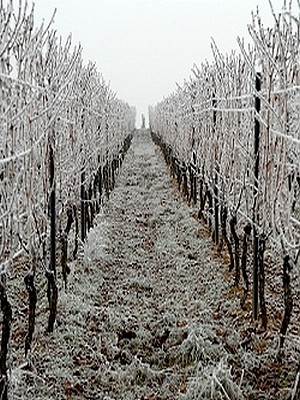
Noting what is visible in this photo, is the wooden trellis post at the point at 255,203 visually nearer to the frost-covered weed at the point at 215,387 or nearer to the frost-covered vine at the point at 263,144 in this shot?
the frost-covered vine at the point at 263,144

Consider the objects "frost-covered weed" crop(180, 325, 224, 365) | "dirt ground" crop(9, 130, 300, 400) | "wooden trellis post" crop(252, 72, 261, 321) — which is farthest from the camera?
"wooden trellis post" crop(252, 72, 261, 321)

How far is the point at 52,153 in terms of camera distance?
5.87m

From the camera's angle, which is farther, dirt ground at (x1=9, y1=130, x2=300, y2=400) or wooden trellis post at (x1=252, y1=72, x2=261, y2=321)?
wooden trellis post at (x1=252, y1=72, x2=261, y2=321)

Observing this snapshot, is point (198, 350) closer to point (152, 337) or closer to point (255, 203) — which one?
point (152, 337)

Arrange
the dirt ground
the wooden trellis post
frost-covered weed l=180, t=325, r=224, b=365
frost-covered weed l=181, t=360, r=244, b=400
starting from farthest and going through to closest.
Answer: the wooden trellis post → frost-covered weed l=180, t=325, r=224, b=365 → the dirt ground → frost-covered weed l=181, t=360, r=244, b=400

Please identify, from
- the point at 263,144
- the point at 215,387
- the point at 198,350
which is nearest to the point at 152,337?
the point at 198,350

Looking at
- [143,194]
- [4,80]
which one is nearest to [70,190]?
[4,80]

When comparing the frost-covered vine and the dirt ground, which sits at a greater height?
the frost-covered vine

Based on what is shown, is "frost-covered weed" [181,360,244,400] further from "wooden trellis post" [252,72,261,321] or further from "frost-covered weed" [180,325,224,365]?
"wooden trellis post" [252,72,261,321]

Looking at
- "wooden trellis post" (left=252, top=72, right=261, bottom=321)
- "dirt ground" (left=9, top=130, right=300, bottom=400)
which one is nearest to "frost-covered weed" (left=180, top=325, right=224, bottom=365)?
"dirt ground" (left=9, top=130, right=300, bottom=400)

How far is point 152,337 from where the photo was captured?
5328 mm

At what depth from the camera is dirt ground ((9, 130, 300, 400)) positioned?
4258 mm

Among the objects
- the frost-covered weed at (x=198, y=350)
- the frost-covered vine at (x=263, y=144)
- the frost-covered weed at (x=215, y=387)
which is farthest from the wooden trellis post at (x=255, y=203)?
the frost-covered weed at (x=215, y=387)

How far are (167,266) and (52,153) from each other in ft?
8.84
